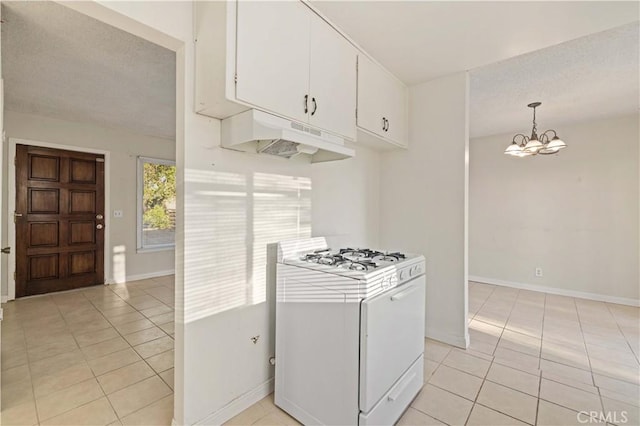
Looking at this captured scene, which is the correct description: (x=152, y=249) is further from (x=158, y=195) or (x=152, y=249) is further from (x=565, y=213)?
(x=565, y=213)

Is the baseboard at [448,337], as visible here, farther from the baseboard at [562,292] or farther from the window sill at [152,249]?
the window sill at [152,249]

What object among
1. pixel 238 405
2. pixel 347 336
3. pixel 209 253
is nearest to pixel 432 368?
pixel 347 336

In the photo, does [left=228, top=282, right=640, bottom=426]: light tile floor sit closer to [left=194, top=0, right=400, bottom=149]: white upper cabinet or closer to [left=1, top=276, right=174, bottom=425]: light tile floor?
[left=1, top=276, right=174, bottom=425]: light tile floor

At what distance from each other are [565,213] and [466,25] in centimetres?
372

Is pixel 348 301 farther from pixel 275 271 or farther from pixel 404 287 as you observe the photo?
pixel 275 271

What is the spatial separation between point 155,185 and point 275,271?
4162mm

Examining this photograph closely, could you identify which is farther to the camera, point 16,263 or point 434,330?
point 16,263

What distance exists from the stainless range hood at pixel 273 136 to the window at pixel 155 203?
12.0 feet

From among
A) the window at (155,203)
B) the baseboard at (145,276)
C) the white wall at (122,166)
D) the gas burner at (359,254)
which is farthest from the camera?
the window at (155,203)

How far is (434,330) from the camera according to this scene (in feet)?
9.19

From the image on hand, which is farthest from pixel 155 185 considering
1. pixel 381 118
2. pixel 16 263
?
pixel 381 118

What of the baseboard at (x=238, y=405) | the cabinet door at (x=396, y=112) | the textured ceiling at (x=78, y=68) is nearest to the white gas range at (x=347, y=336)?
the baseboard at (x=238, y=405)

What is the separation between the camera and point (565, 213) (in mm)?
4289

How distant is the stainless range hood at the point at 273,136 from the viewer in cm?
152
